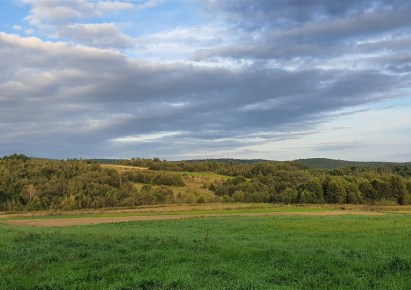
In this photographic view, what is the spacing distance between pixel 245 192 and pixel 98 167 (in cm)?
4794

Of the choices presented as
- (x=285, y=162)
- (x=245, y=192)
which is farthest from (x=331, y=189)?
(x=285, y=162)

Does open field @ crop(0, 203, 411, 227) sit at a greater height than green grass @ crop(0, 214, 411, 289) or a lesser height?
lesser

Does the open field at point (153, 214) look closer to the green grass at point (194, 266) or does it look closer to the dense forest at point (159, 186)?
the dense forest at point (159, 186)

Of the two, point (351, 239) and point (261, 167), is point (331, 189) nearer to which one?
point (261, 167)

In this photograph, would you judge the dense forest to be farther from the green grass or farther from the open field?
the green grass

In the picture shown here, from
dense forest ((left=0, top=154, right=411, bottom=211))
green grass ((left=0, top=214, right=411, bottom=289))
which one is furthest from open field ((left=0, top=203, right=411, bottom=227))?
green grass ((left=0, top=214, right=411, bottom=289))

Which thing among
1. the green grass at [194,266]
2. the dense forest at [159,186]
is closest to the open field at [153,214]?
the dense forest at [159,186]

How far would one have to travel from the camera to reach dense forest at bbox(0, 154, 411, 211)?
91875 millimetres

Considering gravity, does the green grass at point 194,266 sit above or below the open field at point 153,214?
above

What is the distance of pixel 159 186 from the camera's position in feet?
360

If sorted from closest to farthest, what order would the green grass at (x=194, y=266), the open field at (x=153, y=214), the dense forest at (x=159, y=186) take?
the green grass at (x=194, y=266) < the open field at (x=153, y=214) < the dense forest at (x=159, y=186)

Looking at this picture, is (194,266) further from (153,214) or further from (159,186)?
(159,186)

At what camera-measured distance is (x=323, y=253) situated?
51.2 feet

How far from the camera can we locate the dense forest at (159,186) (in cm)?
9188
